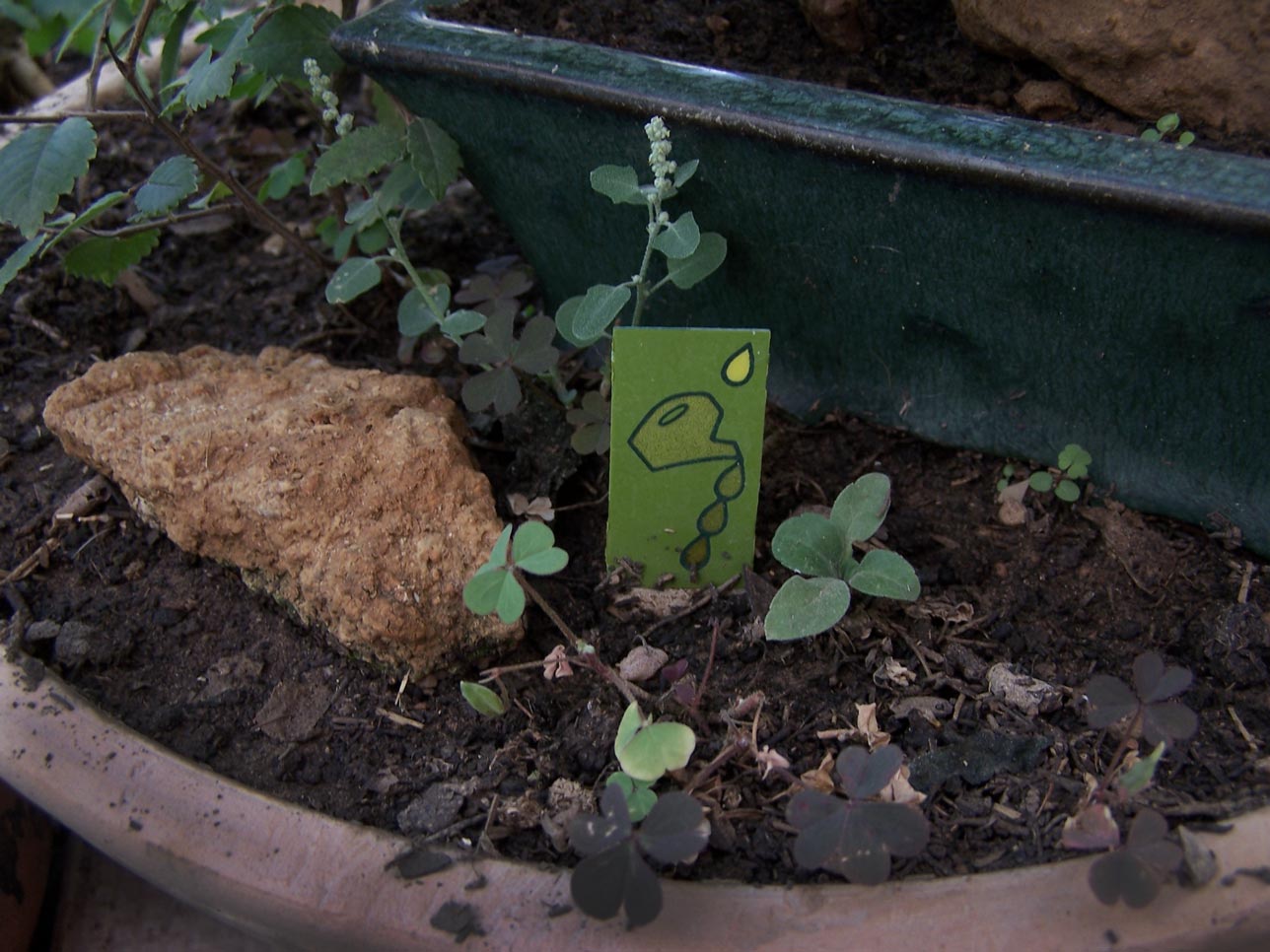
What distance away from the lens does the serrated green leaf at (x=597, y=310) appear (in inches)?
43.6

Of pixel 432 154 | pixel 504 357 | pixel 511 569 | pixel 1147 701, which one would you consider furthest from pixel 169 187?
pixel 1147 701

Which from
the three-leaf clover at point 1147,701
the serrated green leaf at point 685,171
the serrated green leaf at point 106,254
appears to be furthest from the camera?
the serrated green leaf at point 106,254

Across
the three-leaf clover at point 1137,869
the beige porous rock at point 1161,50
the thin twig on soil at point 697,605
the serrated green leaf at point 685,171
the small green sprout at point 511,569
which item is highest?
the beige porous rock at point 1161,50

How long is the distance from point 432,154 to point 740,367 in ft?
1.54

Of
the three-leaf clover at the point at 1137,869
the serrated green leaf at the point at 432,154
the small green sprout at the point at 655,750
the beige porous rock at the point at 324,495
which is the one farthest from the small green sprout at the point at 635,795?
the serrated green leaf at the point at 432,154

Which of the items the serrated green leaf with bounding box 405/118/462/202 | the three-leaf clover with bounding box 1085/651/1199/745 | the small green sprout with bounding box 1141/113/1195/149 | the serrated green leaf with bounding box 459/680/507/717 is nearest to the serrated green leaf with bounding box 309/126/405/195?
the serrated green leaf with bounding box 405/118/462/202

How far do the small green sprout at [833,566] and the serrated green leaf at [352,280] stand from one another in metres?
0.58

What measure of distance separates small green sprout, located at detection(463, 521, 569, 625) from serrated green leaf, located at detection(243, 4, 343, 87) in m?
0.68

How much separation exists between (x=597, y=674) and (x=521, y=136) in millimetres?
619

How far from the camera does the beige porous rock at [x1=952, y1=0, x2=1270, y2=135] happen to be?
109 cm

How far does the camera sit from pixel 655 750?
87cm

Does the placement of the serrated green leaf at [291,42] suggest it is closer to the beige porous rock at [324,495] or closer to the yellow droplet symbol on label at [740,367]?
the beige porous rock at [324,495]

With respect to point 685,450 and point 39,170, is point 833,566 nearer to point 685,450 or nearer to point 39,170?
point 685,450

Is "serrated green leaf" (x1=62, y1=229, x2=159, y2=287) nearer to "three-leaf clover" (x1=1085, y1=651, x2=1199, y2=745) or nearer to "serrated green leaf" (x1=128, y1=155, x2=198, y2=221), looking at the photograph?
"serrated green leaf" (x1=128, y1=155, x2=198, y2=221)
